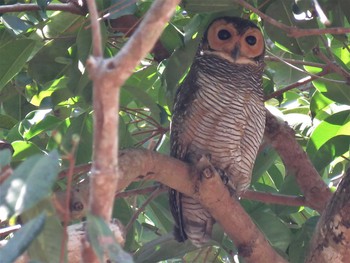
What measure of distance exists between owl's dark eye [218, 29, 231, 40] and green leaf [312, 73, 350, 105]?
2.13ft

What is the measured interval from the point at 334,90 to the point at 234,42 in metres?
0.74

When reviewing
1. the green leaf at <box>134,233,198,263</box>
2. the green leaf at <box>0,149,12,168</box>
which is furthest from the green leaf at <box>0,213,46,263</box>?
the green leaf at <box>134,233,198,263</box>

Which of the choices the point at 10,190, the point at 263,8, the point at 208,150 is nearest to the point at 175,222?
the point at 208,150

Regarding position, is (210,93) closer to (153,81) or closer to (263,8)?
(153,81)

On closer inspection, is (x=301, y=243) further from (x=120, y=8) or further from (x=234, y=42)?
(x=120, y=8)

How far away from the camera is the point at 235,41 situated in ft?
10.8

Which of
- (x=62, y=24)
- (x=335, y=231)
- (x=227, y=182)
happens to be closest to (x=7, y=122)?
(x=62, y=24)

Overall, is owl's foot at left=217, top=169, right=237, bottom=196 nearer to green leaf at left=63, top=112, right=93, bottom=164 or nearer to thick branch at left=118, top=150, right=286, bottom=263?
thick branch at left=118, top=150, right=286, bottom=263

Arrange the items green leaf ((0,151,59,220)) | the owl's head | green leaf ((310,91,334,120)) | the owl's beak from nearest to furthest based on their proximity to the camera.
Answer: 1. green leaf ((0,151,59,220))
2. green leaf ((310,91,334,120))
3. the owl's head
4. the owl's beak

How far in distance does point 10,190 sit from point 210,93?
6.37 ft

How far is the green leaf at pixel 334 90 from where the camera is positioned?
2.65 m

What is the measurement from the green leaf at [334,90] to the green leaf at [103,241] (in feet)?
5.44

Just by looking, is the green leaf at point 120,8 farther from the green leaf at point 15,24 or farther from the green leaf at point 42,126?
the green leaf at point 42,126

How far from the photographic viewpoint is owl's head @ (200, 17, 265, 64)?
3.16 m
